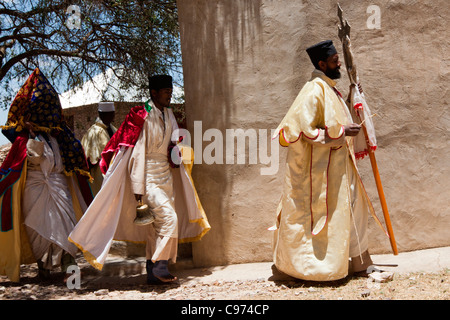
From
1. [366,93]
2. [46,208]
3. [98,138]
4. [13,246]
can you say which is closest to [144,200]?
[46,208]

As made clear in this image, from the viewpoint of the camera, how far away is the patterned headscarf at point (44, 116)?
16.6 feet

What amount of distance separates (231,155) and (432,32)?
2.51 metres

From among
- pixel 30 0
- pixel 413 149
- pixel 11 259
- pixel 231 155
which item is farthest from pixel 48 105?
pixel 413 149

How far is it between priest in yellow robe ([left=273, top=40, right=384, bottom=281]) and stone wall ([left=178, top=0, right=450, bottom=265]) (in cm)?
83

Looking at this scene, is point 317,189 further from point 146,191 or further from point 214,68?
point 214,68

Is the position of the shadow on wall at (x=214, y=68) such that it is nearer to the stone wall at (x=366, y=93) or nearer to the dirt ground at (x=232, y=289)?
the stone wall at (x=366, y=93)

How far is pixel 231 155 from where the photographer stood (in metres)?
Result: 5.11

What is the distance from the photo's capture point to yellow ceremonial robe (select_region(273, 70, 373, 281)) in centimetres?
395

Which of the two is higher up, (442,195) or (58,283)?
(442,195)

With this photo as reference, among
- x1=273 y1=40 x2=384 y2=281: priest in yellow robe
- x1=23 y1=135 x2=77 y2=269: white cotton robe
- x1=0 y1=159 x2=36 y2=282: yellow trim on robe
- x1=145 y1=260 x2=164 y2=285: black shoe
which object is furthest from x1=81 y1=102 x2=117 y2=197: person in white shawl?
x1=273 y1=40 x2=384 y2=281: priest in yellow robe

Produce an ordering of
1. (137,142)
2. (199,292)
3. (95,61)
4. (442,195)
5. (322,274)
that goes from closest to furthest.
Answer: (322,274) < (199,292) < (137,142) < (442,195) < (95,61)

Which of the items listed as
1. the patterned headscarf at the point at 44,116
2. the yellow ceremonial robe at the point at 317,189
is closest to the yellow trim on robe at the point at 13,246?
the patterned headscarf at the point at 44,116

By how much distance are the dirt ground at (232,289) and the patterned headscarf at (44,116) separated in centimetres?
127

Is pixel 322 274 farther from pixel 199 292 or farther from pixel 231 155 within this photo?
pixel 231 155
